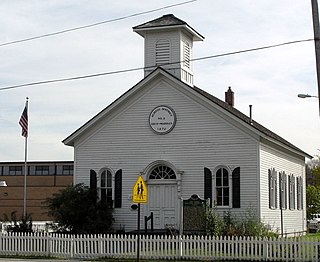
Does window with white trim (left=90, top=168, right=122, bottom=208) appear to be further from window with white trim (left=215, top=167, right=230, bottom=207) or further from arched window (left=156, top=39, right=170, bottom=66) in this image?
arched window (left=156, top=39, right=170, bottom=66)

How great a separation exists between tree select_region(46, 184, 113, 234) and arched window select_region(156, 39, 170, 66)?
7362mm

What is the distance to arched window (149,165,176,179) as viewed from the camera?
33156 millimetres

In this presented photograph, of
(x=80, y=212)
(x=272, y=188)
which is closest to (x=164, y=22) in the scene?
(x=272, y=188)

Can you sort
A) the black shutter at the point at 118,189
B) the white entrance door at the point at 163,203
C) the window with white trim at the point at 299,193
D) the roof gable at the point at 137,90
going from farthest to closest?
the window with white trim at the point at 299,193 < the black shutter at the point at 118,189 < the white entrance door at the point at 163,203 < the roof gable at the point at 137,90

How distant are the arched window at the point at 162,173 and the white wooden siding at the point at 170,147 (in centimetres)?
56

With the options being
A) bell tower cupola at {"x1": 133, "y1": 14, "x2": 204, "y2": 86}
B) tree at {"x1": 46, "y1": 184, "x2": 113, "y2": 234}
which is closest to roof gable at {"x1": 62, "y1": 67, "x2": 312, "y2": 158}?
bell tower cupola at {"x1": 133, "y1": 14, "x2": 204, "y2": 86}

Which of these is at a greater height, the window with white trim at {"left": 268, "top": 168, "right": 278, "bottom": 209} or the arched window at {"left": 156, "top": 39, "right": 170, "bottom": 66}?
the arched window at {"left": 156, "top": 39, "right": 170, "bottom": 66}

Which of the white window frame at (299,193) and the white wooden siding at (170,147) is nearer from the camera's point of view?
the white wooden siding at (170,147)

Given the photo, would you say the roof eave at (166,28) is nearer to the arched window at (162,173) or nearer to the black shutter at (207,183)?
the arched window at (162,173)

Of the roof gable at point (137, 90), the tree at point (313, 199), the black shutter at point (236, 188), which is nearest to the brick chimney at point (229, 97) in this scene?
the roof gable at point (137, 90)

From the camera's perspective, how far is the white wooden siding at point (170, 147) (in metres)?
31.6

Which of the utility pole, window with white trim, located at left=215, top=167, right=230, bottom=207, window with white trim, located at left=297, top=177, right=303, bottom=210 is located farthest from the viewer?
window with white trim, located at left=297, top=177, right=303, bottom=210

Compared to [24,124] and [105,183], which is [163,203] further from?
[24,124]

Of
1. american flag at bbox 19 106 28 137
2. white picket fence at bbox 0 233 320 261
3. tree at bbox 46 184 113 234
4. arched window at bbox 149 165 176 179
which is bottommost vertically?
white picket fence at bbox 0 233 320 261
